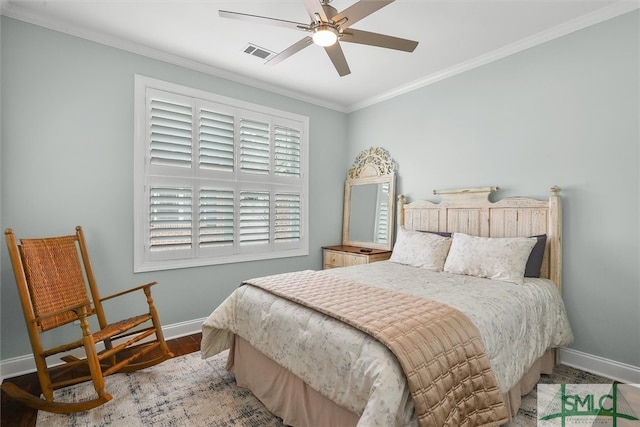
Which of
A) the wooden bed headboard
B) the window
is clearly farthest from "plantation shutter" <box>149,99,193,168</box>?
the wooden bed headboard

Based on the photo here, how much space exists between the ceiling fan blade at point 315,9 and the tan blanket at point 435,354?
168 centimetres

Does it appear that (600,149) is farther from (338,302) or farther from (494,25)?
(338,302)

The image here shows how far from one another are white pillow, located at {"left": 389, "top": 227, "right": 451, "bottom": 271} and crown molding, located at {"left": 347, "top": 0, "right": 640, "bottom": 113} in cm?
175

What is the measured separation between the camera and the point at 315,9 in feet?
6.05

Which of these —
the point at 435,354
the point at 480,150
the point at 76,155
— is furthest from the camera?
the point at 480,150

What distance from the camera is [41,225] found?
254 centimetres

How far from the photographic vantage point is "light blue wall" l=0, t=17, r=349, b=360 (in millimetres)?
2428

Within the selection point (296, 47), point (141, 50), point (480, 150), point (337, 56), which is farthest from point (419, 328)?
point (141, 50)

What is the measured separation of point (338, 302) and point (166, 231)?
2.05 metres

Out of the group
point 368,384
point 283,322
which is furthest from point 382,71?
point 368,384

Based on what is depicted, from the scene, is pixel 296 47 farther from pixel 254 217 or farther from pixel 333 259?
pixel 333 259

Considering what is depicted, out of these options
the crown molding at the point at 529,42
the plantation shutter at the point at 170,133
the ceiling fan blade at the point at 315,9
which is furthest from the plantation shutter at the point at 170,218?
the crown molding at the point at 529,42

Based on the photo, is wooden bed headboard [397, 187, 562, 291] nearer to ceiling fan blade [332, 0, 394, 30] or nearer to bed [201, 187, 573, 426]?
bed [201, 187, 573, 426]

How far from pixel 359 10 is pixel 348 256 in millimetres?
2745
